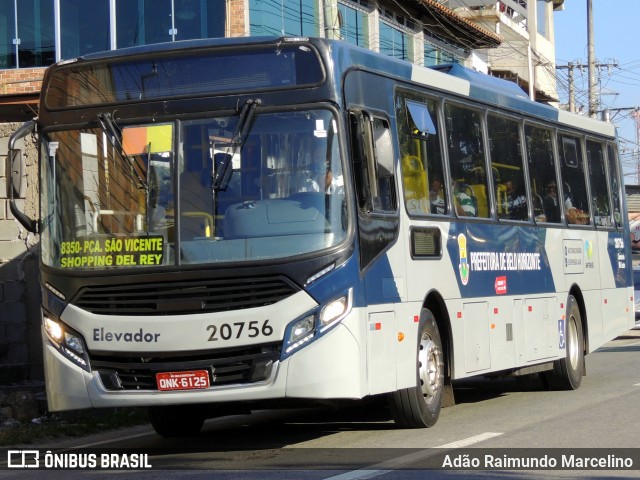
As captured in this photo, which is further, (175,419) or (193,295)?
(175,419)

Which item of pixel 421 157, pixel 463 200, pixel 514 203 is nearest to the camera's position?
pixel 421 157

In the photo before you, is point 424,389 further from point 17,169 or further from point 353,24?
point 353,24

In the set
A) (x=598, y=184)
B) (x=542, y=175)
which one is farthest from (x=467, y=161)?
(x=598, y=184)

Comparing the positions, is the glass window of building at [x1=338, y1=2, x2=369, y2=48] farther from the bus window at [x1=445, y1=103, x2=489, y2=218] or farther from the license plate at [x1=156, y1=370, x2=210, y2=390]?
the license plate at [x1=156, y1=370, x2=210, y2=390]

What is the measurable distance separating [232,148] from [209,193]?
1.28 ft

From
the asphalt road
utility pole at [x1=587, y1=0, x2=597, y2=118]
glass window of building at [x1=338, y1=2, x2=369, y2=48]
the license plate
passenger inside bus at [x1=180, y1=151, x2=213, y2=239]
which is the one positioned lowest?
the asphalt road

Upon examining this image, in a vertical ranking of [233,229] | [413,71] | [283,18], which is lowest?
[233,229]

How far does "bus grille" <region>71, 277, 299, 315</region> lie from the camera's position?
30.7 feet

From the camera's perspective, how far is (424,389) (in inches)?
438

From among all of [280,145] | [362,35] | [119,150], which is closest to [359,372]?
[280,145]

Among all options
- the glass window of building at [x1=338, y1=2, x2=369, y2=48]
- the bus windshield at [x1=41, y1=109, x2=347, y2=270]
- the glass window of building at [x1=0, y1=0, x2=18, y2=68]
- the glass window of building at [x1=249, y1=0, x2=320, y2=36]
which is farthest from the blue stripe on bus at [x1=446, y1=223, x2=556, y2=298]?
the glass window of building at [x1=338, y1=2, x2=369, y2=48]

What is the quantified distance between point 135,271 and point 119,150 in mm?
998

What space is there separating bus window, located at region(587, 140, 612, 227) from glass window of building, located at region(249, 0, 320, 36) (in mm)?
8961

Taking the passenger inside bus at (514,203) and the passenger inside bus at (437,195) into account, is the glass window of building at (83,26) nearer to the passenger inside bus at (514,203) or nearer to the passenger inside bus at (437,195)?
the passenger inside bus at (514,203)
